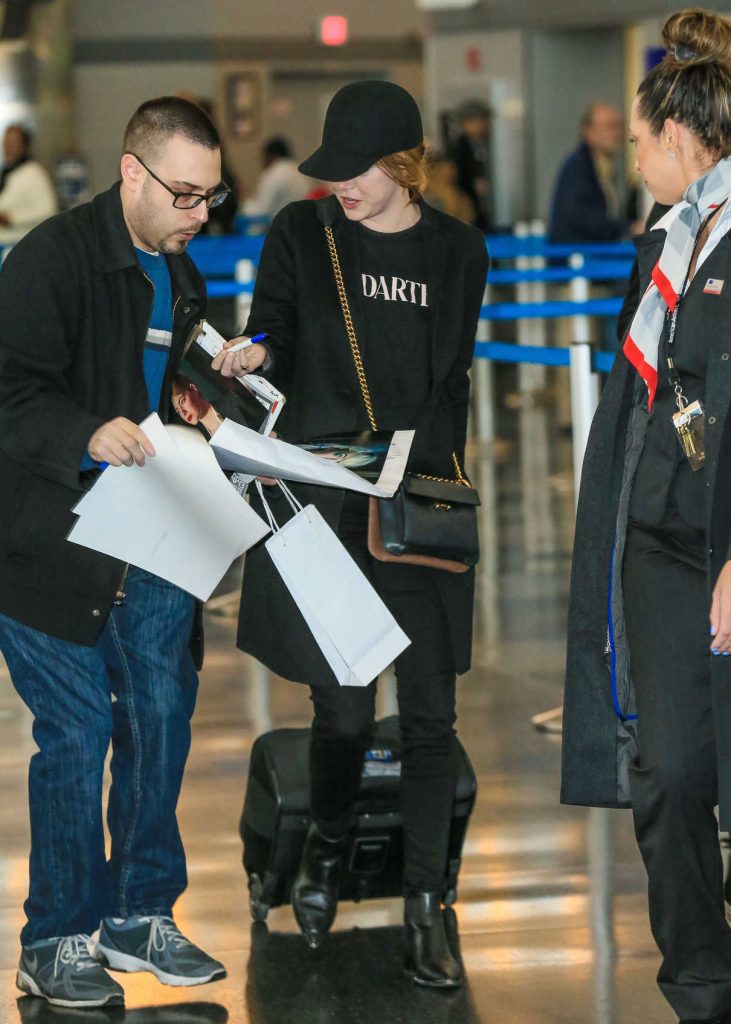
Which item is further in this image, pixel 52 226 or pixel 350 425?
pixel 350 425

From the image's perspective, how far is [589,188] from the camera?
12.5 metres

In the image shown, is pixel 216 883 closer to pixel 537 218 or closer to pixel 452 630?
pixel 452 630

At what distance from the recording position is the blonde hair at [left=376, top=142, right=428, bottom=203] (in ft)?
12.1

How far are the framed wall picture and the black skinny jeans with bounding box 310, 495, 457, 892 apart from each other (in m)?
22.2

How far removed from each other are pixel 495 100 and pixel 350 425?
17506 mm

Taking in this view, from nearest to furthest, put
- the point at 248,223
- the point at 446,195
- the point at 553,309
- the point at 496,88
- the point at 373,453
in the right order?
the point at 373,453, the point at 553,309, the point at 446,195, the point at 248,223, the point at 496,88

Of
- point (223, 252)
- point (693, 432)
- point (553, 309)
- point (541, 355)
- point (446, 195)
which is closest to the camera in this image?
point (693, 432)

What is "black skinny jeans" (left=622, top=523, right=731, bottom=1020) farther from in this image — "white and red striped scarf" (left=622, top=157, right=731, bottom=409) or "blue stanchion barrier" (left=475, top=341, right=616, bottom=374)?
"blue stanchion barrier" (left=475, top=341, right=616, bottom=374)

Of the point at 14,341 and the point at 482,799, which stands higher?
the point at 14,341

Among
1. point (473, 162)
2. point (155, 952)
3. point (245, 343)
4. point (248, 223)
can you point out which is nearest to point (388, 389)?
point (245, 343)

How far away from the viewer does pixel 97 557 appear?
3.49m

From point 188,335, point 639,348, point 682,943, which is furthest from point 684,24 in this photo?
point 682,943

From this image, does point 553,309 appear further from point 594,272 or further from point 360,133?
point 360,133

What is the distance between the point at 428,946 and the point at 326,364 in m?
1.28
